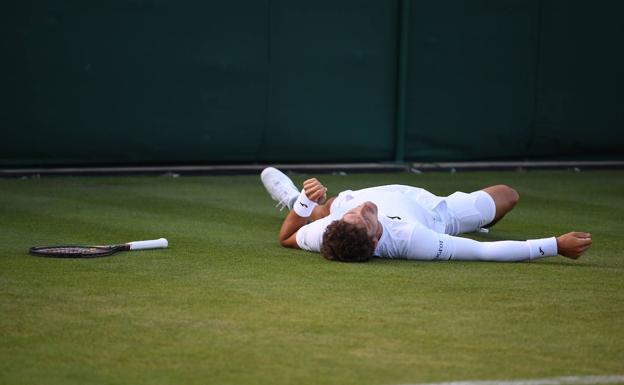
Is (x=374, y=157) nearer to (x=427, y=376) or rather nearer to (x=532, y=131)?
(x=532, y=131)

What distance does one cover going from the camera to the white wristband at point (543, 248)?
8.72m

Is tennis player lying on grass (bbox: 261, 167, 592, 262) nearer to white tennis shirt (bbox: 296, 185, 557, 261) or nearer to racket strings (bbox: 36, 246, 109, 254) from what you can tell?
white tennis shirt (bbox: 296, 185, 557, 261)

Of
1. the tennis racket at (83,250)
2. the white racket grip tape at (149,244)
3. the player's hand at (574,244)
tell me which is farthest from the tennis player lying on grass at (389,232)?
the tennis racket at (83,250)

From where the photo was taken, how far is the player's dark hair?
8.48m

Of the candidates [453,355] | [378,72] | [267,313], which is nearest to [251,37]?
[378,72]

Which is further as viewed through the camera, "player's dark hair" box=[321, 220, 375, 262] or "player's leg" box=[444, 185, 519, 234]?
"player's leg" box=[444, 185, 519, 234]

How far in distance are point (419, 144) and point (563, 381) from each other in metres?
10.2

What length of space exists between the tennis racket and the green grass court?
0.24 feet

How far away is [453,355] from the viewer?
6371 mm

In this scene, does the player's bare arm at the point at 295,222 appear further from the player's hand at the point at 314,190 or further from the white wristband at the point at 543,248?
the white wristband at the point at 543,248

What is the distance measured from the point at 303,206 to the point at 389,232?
64 cm

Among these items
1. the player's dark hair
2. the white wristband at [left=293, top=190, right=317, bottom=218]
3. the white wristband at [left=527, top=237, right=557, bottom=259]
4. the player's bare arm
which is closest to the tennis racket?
the player's bare arm

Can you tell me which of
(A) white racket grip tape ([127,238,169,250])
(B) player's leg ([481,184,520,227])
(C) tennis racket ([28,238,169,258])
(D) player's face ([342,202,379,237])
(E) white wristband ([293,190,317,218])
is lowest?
(A) white racket grip tape ([127,238,169,250])

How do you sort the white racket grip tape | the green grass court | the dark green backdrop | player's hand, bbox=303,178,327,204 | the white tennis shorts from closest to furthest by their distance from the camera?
the green grass court, player's hand, bbox=303,178,327,204, the white racket grip tape, the white tennis shorts, the dark green backdrop
